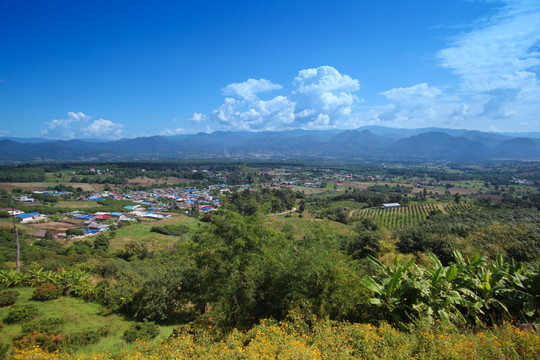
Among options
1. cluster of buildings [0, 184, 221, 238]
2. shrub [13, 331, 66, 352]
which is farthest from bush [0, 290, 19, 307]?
cluster of buildings [0, 184, 221, 238]

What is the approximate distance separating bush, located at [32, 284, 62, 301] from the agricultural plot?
3919cm

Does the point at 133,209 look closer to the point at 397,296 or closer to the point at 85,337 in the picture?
the point at 85,337

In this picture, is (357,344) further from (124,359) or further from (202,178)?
(202,178)

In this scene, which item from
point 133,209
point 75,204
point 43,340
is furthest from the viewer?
point 75,204

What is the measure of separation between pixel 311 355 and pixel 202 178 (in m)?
106

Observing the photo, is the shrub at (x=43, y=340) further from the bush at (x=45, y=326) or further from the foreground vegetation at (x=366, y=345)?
the foreground vegetation at (x=366, y=345)

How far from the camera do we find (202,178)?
347 ft

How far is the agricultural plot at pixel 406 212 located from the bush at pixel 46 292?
129 ft

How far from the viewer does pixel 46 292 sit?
12.0m

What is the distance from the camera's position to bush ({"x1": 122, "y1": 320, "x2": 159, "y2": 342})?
8.70 m

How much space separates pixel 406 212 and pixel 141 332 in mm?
49989

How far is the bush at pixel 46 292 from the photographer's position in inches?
468

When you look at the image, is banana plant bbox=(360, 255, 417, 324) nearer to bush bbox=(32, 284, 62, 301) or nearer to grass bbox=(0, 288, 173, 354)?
grass bbox=(0, 288, 173, 354)

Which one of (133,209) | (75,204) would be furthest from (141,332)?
(75,204)
